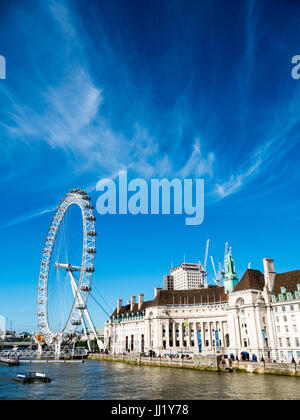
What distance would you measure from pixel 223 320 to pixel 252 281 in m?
27.2

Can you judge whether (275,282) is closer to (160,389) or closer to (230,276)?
(230,276)

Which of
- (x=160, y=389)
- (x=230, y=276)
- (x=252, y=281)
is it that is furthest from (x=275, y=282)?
(x=160, y=389)

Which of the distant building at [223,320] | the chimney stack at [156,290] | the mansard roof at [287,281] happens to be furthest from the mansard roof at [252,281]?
the chimney stack at [156,290]

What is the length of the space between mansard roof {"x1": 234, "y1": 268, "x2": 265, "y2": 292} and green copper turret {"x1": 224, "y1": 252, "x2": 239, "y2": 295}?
16.2 metres

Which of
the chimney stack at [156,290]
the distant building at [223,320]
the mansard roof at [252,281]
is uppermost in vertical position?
the chimney stack at [156,290]

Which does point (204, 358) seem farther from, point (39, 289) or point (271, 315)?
point (39, 289)

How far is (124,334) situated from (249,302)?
216 ft

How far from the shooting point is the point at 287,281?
7556 cm

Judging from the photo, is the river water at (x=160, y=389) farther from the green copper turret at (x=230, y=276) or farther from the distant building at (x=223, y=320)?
the green copper turret at (x=230, y=276)

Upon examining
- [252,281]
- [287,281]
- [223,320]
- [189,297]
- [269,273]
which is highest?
[269,273]

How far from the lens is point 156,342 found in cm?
10425

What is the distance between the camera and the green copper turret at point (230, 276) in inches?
3944

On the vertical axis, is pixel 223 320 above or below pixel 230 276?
below
